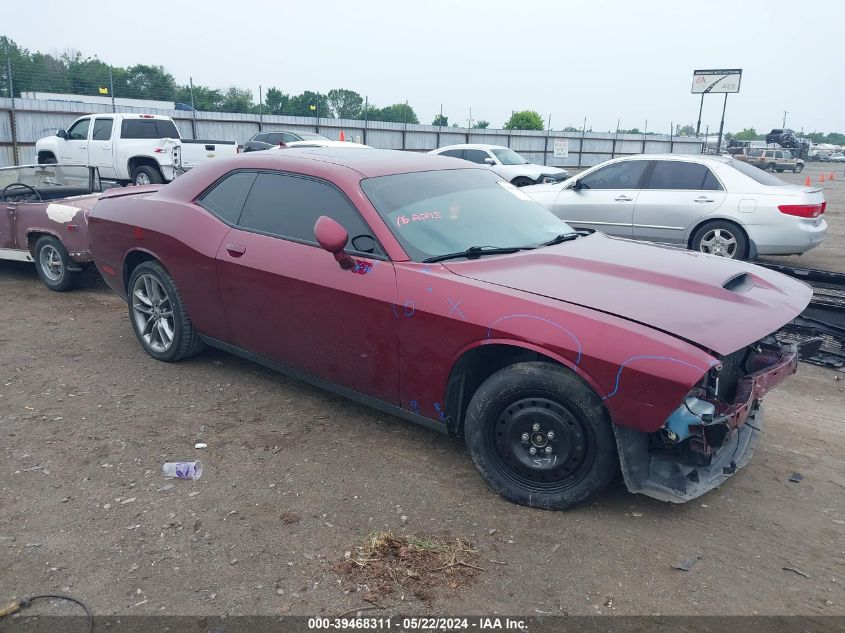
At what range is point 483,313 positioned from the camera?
10.7ft

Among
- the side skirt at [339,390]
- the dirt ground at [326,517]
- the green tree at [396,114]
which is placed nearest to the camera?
the dirt ground at [326,517]

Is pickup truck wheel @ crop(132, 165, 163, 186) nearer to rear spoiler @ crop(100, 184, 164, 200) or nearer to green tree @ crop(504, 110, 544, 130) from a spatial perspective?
rear spoiler @ crop(100, 184, 164, 200)

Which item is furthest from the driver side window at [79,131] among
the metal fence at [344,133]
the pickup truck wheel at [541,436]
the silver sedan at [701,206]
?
the pickup truck wheel at [541,436]

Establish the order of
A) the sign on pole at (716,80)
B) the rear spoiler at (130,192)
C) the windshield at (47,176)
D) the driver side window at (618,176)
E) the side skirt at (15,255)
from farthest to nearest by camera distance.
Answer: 1. the sign on pole at (716,80)
2. the driver side window at (618,176)
3. the windshield at (47,176)
4. the side skirt at (15,255)
5. the rear spoiler at (130,192)

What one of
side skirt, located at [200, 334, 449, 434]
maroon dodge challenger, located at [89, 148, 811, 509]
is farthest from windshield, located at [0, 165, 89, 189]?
side skirt, located at [200, 334, 449, 434]

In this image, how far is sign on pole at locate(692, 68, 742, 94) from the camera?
2856 centimetres

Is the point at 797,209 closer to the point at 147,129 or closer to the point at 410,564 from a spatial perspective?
the point at 410,564

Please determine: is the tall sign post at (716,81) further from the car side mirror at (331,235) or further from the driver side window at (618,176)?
the car side mirror at (331,235)

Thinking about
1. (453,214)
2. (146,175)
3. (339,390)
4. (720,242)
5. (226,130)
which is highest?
(226,130)

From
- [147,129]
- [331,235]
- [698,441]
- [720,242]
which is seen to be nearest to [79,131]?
[147,129]

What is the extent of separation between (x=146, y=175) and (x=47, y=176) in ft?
25.4

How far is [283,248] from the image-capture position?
4.14 meters

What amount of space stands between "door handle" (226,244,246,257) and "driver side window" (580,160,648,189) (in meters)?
6.51

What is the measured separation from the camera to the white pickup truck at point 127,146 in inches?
605
